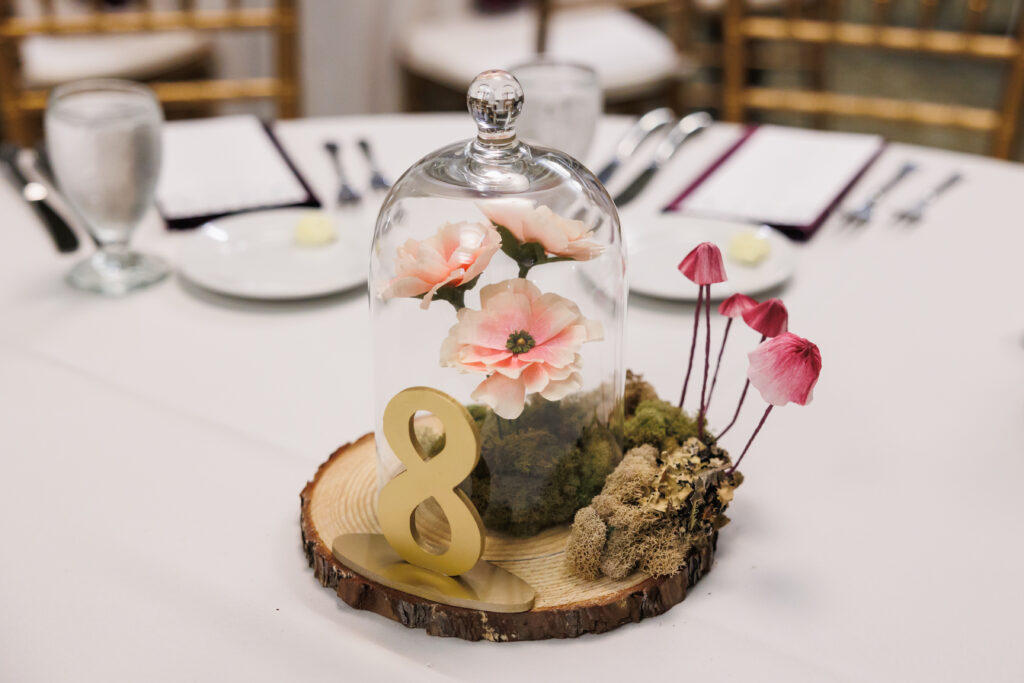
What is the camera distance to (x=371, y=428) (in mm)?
735

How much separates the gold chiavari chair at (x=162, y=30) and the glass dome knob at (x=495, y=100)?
3.69 feet

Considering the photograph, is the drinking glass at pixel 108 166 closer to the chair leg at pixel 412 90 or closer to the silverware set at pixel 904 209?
the silverware set at pixel 904 209

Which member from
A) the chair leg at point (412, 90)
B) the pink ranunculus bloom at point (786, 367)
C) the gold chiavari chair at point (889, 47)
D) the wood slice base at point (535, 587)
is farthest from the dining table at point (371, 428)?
the chair leg at point (412, 90)

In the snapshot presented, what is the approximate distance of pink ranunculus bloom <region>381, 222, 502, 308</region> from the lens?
0.54 metres

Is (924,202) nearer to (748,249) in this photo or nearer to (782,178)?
(782,178)

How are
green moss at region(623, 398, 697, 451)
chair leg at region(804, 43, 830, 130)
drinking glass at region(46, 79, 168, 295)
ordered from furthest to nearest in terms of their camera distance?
chair leg at region(804, 43, 830, 130) < drinking glass at region(46, 79, 168, 295) < green moss at region(623, 398, 697, 451)

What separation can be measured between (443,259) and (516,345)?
6cm

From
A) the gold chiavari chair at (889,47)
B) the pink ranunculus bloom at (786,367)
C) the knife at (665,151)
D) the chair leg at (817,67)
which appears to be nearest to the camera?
the pink ranunculus bloom at (786,367)

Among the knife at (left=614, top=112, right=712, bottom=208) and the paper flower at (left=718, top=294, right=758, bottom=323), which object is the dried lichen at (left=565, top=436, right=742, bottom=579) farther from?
the knife at (left=614, top=112, right=712, bottom=208)

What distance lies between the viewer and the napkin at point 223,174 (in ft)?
3.55

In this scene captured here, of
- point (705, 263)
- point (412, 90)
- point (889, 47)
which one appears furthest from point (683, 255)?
point (412, 90)

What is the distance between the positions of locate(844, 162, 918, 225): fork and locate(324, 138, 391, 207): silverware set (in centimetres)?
49

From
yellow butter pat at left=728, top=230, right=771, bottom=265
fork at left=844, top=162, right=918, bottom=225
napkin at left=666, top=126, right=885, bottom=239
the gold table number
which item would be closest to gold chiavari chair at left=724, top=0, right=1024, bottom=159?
napkin at left=666, top=126, right=885, bottom=239

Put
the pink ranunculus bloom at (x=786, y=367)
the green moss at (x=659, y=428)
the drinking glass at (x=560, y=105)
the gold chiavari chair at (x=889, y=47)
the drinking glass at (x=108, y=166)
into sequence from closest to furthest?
the pink ranunculus bloom at (x=786, y=367), the green moss at (x=659, y=428), the drinking glass at (x=108, y=166), the drinking glass at (x=560, y=105), the gold chiavari chair at (x=889, y=47)
